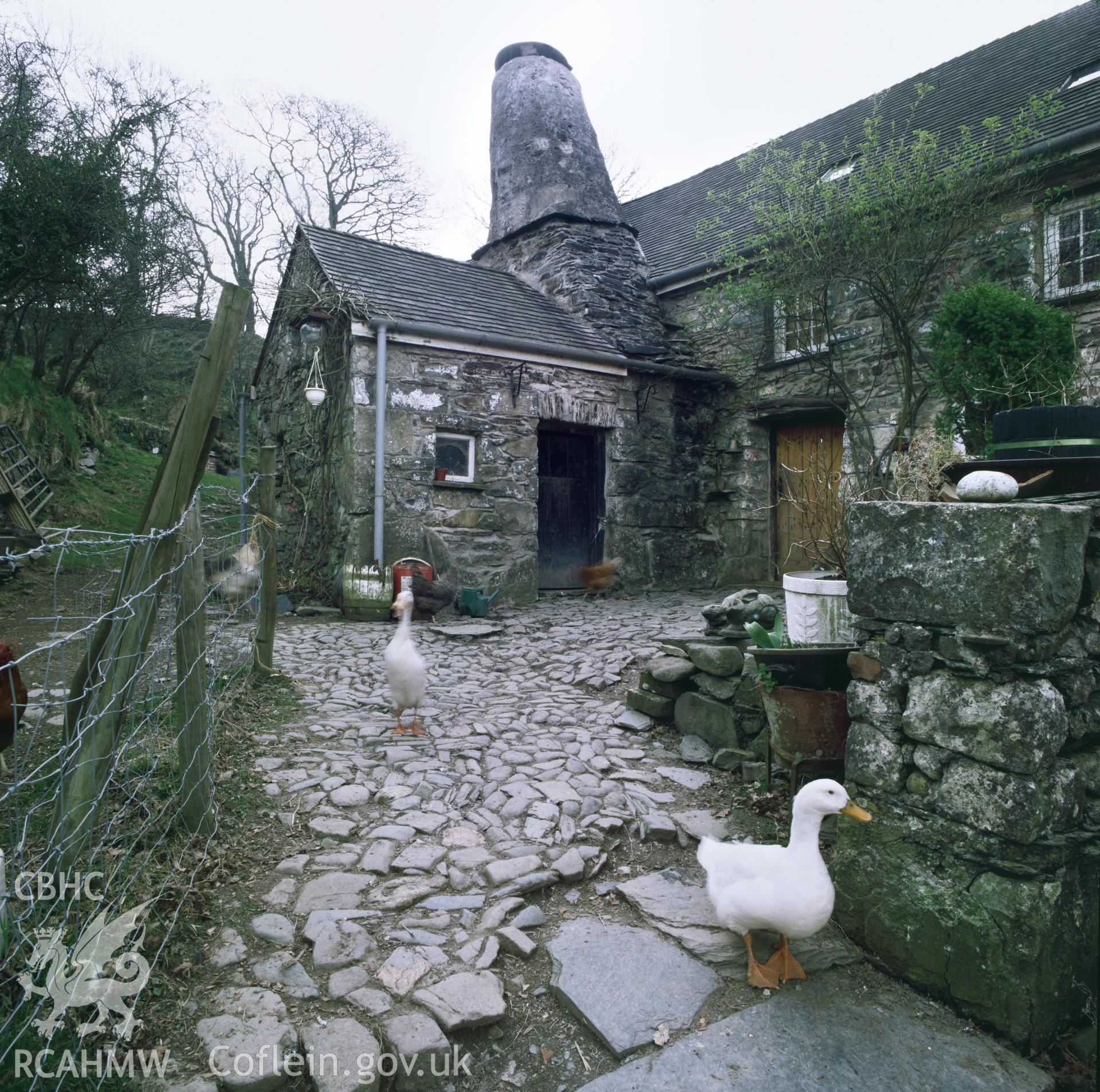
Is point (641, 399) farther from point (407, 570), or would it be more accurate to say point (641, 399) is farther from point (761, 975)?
point (761, 975)

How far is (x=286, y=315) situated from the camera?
10.9m

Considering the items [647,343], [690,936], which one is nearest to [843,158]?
[647,343]

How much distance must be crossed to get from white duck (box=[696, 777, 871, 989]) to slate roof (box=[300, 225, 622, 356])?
24.9 feet

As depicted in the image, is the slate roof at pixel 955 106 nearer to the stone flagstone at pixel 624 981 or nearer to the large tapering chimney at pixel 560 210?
the large tapering chimney at pixel 560 210

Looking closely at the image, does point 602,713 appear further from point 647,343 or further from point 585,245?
point 585,245

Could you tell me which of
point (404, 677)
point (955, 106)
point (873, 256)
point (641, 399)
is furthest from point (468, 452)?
point (955, 106)

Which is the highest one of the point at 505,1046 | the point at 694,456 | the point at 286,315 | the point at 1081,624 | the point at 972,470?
the point at 286,315

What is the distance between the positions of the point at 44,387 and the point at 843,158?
44.7 ft

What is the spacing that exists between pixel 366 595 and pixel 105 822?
5.48 metres

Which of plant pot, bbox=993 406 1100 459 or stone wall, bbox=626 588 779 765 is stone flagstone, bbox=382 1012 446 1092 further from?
plant pot, bbox=993 406 1100 459

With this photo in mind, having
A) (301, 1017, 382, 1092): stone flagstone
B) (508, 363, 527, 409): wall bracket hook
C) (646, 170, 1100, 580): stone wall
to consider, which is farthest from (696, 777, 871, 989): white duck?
(508, 363, 527, 409): wall bracket hook

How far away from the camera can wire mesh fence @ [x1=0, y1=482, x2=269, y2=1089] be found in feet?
6.09

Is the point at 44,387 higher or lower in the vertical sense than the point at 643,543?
higher

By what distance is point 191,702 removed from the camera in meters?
2.88
